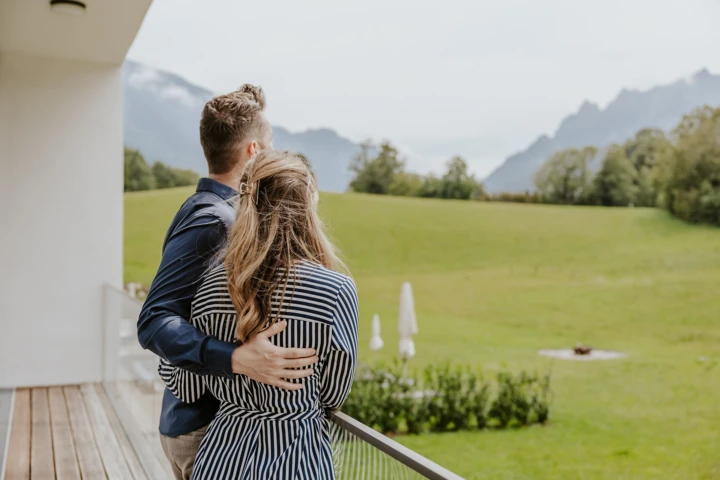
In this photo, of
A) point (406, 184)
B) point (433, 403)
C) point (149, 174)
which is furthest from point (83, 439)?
point (406, 184)

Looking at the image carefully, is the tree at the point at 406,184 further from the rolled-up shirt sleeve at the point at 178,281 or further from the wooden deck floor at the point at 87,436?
the rolled-up shirt sleeve at the point at 178,281

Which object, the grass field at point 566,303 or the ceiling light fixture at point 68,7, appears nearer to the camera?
the ceiling light fixture at point 68,7

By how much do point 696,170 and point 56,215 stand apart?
26.9m

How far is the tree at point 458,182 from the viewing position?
1264 inches

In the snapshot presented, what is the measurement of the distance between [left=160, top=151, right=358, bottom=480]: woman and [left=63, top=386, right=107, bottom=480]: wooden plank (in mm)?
2109

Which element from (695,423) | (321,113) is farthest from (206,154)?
(321,113)

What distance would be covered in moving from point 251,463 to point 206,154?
0.57 meters

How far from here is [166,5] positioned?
1513 inches

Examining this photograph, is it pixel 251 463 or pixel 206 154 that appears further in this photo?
pixel 206 154

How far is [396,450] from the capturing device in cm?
104

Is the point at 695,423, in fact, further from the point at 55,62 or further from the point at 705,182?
the point at 55,62

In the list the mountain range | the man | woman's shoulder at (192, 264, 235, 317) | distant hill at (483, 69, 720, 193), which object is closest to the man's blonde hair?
the man

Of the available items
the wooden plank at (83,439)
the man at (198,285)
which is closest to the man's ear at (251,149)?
the man at (198,285)

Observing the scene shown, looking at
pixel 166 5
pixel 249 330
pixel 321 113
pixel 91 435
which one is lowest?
pixel 91 435
